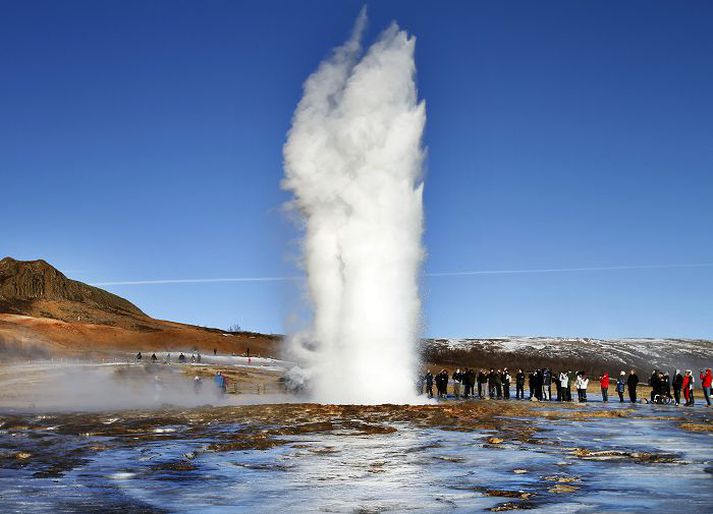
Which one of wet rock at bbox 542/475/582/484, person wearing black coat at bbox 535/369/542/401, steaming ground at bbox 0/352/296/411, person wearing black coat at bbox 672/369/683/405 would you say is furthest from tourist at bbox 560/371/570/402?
wet rock at bbox 542/475/582/484

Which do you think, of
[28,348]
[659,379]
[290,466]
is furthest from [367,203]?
[28,348]

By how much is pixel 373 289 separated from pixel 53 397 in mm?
17324

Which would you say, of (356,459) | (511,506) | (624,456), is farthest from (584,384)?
(511,506)

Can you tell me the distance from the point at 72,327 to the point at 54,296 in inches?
1792

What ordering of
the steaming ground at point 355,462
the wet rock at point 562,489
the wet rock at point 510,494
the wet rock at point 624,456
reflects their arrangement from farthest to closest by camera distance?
1. the wet rock at point 624,456
2. the wet rock at point 562,489
3. the wet rock at point 510,494
4. the steaming ground at point 355,462

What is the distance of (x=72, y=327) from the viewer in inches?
3386

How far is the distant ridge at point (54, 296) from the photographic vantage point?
10512 cm

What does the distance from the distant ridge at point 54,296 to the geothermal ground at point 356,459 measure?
271 ft

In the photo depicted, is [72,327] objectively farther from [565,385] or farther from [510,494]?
[510,494]

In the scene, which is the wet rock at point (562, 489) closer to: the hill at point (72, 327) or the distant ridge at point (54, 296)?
the hill at point (72, 327)

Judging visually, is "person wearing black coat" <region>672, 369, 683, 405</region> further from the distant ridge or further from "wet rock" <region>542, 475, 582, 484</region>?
the distant ridge

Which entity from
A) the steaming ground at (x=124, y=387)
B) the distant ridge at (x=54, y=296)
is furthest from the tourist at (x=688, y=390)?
the distant ridge at (x=54, y=296)

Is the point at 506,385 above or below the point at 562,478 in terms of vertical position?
above

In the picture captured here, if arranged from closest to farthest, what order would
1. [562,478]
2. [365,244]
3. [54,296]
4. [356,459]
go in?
[562,478] → [356,459] → [365,244] → [54,296]
